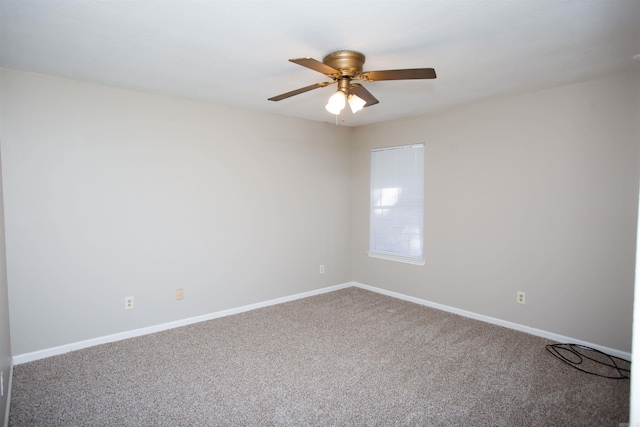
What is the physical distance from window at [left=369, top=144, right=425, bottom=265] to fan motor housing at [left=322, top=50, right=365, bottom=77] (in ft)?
6.98

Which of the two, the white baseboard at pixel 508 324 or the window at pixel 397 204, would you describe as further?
the window at pixel 397 204

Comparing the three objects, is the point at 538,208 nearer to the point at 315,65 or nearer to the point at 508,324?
the point at 508,324

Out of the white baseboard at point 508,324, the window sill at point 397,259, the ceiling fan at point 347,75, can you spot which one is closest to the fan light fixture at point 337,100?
the ceiling fan at point 347,75

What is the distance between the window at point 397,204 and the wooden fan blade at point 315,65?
233cm

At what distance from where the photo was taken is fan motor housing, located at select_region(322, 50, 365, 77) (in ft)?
7.96

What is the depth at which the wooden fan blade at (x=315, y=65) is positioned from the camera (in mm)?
2016

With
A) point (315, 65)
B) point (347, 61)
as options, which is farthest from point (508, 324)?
point (315, 65)

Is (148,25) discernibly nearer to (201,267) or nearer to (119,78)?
(119,78)

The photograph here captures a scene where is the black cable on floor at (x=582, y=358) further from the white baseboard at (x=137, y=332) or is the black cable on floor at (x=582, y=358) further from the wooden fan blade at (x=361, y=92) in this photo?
the white baseboard at (x=137, y=332)

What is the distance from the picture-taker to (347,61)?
2.46 m

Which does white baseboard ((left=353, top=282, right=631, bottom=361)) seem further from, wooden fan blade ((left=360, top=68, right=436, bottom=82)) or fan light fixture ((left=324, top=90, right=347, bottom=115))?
fan light fixture ((left=324, top=90, right=347, bottom=115))

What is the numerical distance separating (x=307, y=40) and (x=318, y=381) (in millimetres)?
2297

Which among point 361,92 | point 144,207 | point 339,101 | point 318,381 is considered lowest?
point 318,381

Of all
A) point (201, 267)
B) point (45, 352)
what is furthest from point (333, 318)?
point (45, 352)
